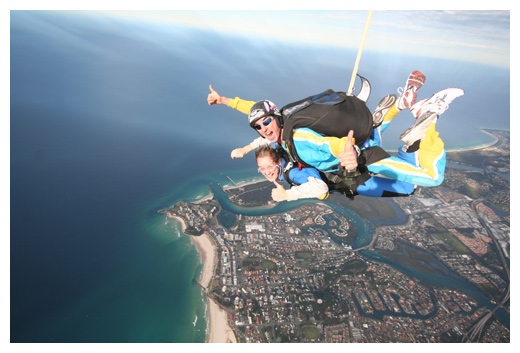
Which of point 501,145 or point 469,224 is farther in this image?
point 501,145

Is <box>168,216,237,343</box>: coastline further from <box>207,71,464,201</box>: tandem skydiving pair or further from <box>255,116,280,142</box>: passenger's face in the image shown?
<box>255,116,280,142</box>: passenger's face

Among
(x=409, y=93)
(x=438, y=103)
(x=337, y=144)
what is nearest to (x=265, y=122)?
(x=337, y=144)

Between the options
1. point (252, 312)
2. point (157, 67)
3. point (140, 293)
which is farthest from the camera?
point (157, 67)

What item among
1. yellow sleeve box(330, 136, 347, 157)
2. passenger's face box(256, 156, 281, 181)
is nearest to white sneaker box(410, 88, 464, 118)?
yellow sleeve box(330, 136, 347, 157)

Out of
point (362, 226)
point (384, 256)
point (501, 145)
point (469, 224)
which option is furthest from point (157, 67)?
point (501, 145)

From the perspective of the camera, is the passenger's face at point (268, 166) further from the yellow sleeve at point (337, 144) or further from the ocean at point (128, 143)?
the ocean at point (128, 143)

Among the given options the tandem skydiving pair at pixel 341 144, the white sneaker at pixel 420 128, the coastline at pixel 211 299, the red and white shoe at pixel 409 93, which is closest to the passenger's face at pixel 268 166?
the tandem skydiving pair at pixel 341 144

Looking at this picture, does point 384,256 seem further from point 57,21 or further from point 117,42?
point 57,21
